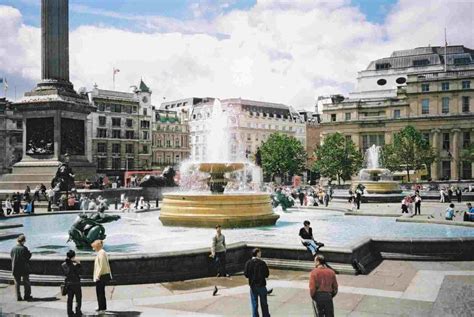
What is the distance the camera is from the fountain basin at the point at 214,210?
1853 centimetres

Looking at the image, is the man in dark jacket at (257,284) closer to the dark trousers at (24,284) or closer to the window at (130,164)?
the dark trousers at (24,284)

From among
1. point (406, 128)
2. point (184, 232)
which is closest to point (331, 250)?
point (184, 232)

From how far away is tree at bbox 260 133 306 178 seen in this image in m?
96.5

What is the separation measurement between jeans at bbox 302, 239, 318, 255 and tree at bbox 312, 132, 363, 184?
237 feet

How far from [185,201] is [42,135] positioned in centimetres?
2135

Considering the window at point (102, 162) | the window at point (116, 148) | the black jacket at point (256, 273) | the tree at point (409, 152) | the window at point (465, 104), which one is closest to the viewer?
the black jacket at point (256, 273)

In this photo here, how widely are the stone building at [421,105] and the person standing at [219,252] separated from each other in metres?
79.0

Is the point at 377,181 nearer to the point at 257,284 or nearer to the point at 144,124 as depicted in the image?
the point at 257,284

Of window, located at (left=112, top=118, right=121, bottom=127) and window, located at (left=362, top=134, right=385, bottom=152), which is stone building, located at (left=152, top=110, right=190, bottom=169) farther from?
window, located at (left=362, top=134, right=385, bottom=152)

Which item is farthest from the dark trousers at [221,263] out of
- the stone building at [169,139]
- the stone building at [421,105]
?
the stone building at [169,139]

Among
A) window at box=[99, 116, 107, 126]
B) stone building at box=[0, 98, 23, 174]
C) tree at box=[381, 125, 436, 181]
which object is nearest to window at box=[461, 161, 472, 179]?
tree at box=[381, 125, 436, 181]

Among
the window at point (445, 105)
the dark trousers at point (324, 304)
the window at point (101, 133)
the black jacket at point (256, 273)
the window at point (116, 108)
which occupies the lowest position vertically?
the dark trousers at point (324, 304)

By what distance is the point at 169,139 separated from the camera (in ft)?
355

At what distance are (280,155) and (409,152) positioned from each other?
84.1 ft
